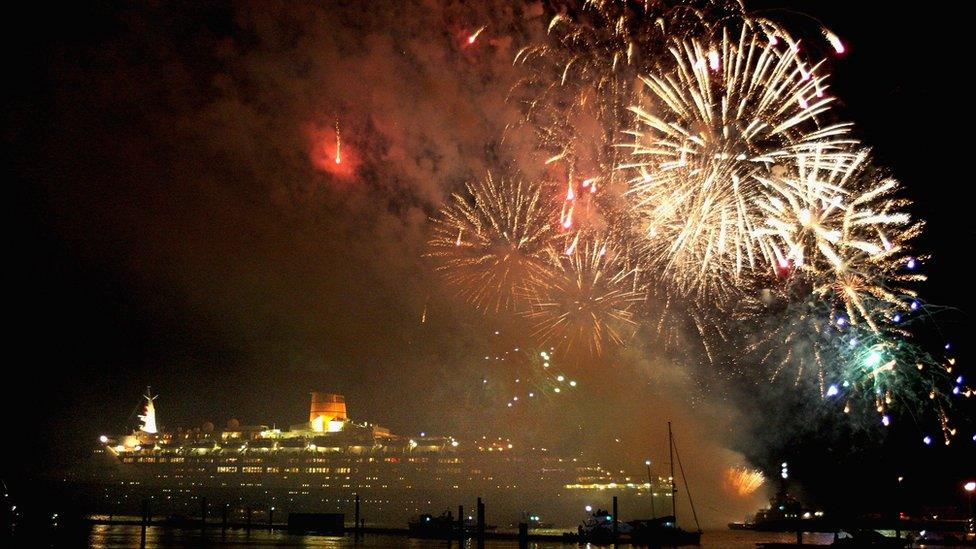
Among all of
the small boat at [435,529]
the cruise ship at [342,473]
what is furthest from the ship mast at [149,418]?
the small boat at [435,529]

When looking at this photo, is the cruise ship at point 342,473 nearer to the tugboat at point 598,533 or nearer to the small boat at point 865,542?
the tugboat at point 598,533

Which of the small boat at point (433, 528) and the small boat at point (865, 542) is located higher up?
the small boat at point (865, 542)

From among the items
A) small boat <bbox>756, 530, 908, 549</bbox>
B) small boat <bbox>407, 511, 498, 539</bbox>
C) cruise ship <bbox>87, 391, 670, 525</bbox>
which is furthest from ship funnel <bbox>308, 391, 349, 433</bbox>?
small boat <bbox>756, 530, 908, 549</bbox>

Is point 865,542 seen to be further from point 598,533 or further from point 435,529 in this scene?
point 435,529

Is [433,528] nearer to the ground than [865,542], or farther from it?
nearer to the ground

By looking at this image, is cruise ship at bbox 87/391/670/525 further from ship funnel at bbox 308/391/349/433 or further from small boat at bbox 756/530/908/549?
small boat at bbox 756/530/908/549

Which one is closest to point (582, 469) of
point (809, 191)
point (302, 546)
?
point (302, 546)

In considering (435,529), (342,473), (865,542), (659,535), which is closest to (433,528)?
(435,529)
